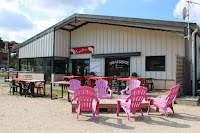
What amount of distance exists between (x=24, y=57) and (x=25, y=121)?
10.5 m

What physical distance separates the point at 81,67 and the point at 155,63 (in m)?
5.24

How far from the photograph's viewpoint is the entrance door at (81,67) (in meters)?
12.3

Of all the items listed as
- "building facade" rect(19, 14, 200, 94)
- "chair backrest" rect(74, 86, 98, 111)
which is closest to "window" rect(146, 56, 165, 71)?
"building facade" rect(19, 14, 200, 94)

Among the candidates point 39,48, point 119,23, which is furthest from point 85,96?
point 39,48

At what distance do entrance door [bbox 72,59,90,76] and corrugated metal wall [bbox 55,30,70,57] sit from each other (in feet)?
3.05

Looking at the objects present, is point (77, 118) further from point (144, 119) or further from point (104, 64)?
point (104, 64)

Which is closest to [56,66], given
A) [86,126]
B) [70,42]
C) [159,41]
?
[70,42]

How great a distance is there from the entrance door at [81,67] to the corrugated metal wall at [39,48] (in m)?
1.95

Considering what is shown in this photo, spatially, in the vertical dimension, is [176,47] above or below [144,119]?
above

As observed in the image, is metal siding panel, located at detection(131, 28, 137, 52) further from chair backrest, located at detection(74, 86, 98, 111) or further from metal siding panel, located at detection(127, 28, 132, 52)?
chair backrest, located at detection(74, 86, 98, 111)

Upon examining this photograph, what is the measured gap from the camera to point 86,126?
379cm

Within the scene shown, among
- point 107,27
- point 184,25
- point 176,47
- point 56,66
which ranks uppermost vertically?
point 107,27

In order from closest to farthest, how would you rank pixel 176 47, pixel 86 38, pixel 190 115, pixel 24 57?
pixel 190 115
pixel 176 47
pixel 86 38
pixel 24 57

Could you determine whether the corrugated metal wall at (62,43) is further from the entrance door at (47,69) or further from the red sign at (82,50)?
the entrance door at (47,69)
